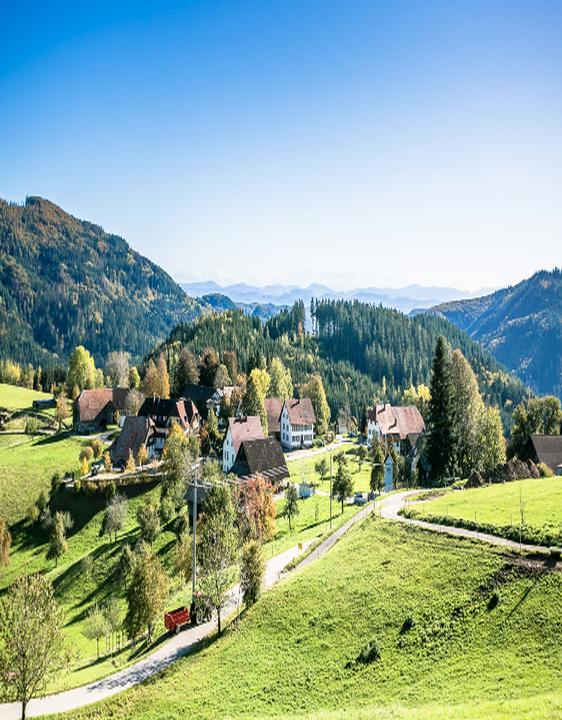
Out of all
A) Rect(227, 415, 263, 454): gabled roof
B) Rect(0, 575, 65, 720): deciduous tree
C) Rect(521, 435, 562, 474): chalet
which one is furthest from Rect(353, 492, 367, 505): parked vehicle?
Rect(0, 575, 65, 720): deciduous tree

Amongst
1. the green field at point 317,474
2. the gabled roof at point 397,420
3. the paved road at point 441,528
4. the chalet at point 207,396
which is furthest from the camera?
the gabled roof at point 397,420

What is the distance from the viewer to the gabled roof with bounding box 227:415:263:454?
77938 millimetres

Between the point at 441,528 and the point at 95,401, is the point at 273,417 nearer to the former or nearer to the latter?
the point at 95,401

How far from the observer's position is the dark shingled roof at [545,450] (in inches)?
2596

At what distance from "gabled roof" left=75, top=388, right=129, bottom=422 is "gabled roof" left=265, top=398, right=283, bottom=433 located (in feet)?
93.5

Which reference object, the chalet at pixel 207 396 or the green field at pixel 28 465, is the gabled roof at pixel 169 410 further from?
the green field at pixel 28 465

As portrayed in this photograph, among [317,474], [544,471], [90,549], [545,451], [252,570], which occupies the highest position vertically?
[545,451]

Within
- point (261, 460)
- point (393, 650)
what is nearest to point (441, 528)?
point (393, 650)

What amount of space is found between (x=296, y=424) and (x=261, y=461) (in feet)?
99.0

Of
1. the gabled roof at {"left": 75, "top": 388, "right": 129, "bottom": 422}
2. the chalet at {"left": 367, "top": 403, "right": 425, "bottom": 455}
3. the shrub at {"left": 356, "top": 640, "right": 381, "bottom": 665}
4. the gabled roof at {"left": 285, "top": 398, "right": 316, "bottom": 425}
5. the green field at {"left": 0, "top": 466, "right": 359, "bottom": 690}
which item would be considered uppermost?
the gabled roof at {"left": 75, "top": 388, "right": 129, "bottom": 422}

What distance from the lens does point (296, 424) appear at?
101812 millimetres

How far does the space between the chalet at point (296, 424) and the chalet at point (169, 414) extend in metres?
16.9

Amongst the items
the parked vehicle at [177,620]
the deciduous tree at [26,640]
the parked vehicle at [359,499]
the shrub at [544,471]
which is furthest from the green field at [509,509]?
the deciduous tree at [26,640]

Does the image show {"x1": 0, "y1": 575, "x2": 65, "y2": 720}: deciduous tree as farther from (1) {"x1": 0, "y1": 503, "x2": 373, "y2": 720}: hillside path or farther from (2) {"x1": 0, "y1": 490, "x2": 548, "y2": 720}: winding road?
(2) {"x1": 0, "y1": 490, "x2": 548, "y2": 720}: winding road
